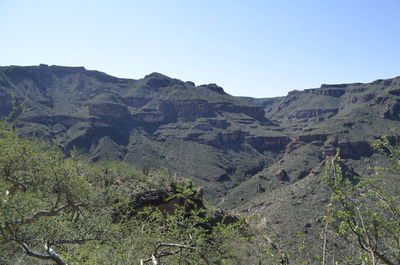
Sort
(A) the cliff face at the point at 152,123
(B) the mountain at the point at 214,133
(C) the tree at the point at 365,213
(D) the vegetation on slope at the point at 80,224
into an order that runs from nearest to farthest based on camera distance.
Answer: (C) the tree at the point at 365,213 < (D) the vegetation on slope at the point at 80,224 < (B) the mountain at the point at 214,133 < (A) the cliff face at the point at 152,123

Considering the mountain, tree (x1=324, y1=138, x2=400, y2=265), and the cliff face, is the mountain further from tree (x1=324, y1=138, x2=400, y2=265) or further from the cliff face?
tree (x1=324, y1=138, x2=400, y2=265)

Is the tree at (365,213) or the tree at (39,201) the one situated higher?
the tree at (365,213)

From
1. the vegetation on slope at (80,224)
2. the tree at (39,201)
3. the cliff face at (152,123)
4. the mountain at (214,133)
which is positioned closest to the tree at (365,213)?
the vegetation on slope at (80,224)

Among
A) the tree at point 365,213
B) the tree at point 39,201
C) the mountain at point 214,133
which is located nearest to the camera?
the tree at point 365,213

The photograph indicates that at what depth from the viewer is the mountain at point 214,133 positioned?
88062mm

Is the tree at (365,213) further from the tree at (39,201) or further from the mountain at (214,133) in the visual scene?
the mountain at (214,133)

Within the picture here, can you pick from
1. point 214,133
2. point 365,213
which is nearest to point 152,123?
point 214,133

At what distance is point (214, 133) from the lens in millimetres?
145875

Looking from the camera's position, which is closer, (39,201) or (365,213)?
(365,213)

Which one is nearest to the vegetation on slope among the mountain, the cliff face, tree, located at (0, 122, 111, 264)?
tree, located at (0, 122, 111, 264)

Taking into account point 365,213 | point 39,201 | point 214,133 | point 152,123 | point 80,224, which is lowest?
point 214,133

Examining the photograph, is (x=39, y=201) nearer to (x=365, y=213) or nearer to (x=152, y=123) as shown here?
(x=365, y=213)

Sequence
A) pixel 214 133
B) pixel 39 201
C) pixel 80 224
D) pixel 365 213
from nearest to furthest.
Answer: pixel 365 213 → pixel 39 201 → pixel 80 224 → pixel 214 133

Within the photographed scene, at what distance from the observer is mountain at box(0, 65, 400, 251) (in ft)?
289
